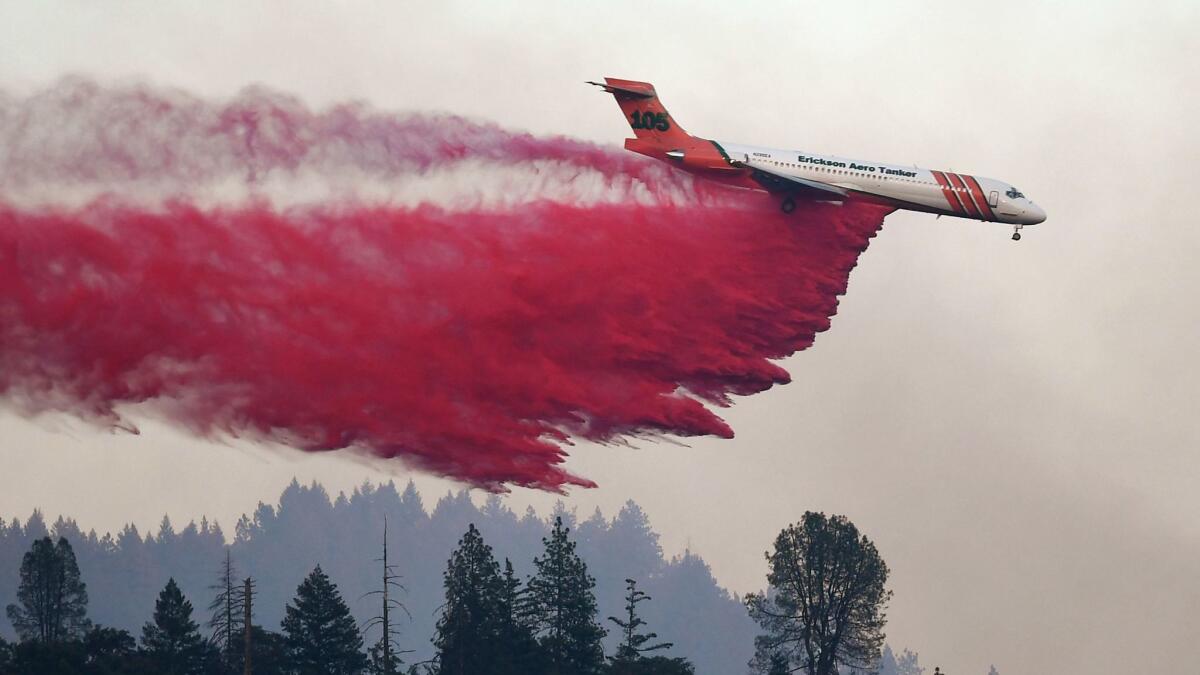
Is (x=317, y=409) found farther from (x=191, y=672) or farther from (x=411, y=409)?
(x=191, y=672)

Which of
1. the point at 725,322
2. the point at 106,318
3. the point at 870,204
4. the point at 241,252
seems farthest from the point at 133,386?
the point at 870,204

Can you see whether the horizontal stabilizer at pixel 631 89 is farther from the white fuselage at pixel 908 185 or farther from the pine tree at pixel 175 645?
the pine tree at pixel 175 645

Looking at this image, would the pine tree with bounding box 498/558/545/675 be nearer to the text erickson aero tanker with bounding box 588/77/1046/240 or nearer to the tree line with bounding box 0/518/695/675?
the tree line with bounding box 0/518/695/675

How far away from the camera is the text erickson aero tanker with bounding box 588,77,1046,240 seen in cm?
5984

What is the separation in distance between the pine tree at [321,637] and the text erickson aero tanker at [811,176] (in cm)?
2137

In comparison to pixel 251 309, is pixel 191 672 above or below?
below

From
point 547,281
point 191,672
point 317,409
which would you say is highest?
point 547,281

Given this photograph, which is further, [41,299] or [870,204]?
[870,204]

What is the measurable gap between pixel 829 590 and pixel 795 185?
2890 centimetres

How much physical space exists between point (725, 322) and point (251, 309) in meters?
14.5

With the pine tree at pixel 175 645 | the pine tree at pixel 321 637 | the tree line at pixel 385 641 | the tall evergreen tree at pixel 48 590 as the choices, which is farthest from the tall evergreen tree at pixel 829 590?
the tall evergreen tree at pixel 48 590

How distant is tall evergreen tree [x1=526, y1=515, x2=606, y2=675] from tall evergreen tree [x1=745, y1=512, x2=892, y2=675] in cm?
1030

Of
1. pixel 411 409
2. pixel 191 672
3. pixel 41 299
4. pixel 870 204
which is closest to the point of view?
pixel 41 299

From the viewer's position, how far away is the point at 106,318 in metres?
50.1
